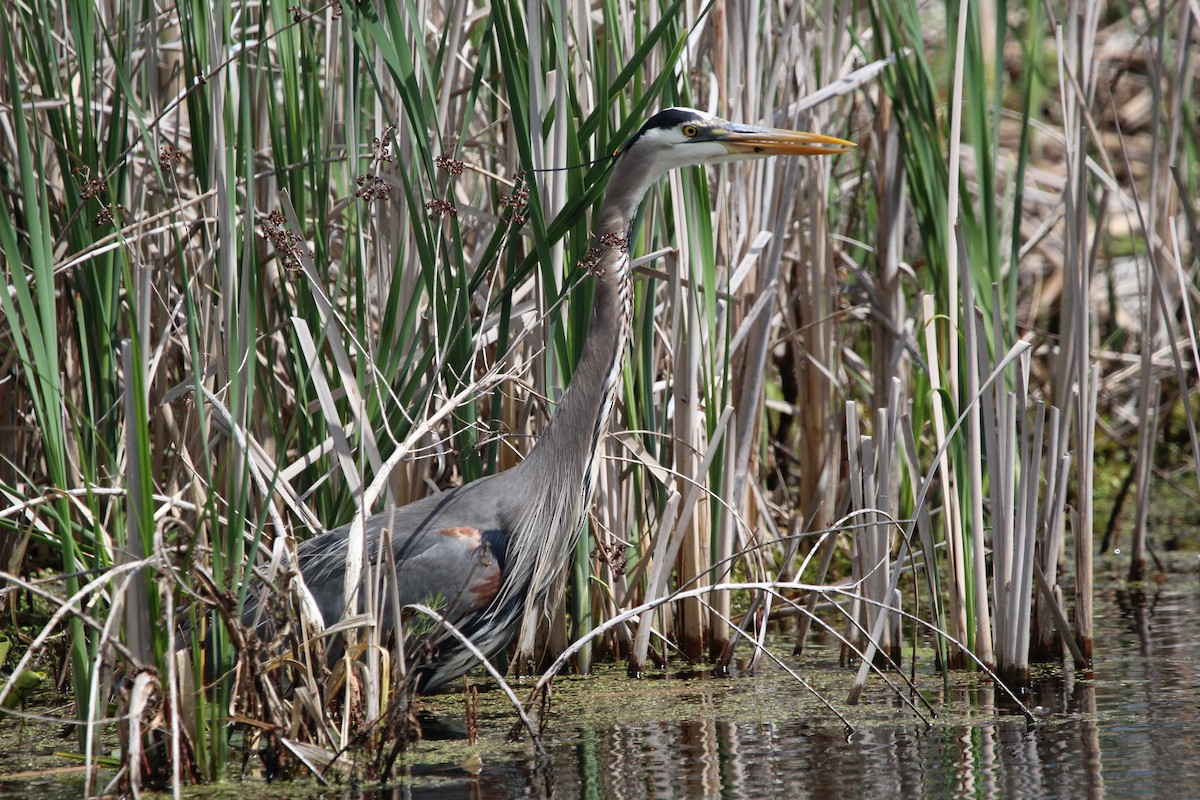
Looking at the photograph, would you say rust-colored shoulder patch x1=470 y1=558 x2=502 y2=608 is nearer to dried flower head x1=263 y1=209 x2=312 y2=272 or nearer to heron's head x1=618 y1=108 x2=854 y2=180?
dried flower head x1=263 y1=209 x2=312 y2=272

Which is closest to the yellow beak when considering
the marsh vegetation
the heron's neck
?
the marsh vegetation

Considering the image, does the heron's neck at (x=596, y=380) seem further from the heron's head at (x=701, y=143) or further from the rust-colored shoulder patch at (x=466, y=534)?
the rust-colored shoulder patch at (x=466, y=534)

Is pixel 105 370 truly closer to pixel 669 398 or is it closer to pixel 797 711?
pixel 669 398

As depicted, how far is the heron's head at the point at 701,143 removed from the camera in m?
3.56

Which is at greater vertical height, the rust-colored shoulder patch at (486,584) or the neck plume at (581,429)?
the neck plume at (581,429)

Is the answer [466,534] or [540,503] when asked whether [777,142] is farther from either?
[466,534]

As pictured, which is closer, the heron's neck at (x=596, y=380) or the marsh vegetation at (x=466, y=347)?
the marsh vegetation at (x=466, y=347)

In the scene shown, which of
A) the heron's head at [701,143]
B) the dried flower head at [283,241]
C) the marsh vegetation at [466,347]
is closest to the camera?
the marsh vegetation at [466,347]

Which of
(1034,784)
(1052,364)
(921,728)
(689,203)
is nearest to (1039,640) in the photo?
(921,728)

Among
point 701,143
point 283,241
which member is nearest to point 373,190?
point 283,241

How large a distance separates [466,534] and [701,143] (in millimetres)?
1198

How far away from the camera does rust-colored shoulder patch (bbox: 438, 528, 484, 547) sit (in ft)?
11.8

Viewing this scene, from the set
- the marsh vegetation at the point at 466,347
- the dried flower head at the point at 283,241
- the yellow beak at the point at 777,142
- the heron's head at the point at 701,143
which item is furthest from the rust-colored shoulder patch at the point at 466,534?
the yellow beak at the point at 777,142

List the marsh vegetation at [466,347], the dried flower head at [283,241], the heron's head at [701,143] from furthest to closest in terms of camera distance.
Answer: the heron's head at [701,143], the dried flower head at [283,241], the marsh vegetation at [466,347]
